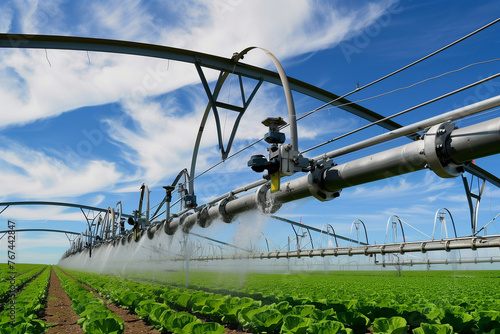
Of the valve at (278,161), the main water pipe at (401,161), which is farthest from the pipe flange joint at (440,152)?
the valve at (278,161)

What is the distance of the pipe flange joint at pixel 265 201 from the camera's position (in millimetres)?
8080

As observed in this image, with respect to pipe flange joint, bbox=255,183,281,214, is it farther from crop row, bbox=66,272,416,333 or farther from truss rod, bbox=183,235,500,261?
truss rod, bbox=183,235,500,261

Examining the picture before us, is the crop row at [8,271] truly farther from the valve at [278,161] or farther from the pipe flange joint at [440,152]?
the pipe flange joint at [440,152]

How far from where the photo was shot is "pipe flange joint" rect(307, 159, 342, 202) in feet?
21.4

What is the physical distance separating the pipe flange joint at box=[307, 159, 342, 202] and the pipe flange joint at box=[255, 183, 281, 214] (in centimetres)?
155

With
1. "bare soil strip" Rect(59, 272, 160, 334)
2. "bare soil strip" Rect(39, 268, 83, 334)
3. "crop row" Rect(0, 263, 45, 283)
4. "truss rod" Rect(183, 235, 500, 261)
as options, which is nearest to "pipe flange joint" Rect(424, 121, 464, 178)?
"bare soil strip" Rect(59, 272, 160, 334)

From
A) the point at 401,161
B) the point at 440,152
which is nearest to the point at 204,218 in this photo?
the point at 401,161

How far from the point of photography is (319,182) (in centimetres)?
649

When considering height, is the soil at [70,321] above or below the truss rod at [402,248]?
below

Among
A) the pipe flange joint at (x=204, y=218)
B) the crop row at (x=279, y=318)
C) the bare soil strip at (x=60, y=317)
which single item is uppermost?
the pipe flange joint at (x=204, y=218)

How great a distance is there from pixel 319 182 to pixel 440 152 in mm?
2210

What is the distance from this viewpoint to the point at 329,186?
640cm

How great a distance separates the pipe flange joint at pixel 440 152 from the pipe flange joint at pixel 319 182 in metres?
1.97

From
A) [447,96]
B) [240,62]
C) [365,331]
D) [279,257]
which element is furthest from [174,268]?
[447,96]
